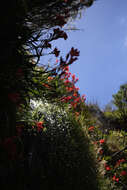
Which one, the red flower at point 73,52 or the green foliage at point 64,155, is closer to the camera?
the red flower at point 73,52

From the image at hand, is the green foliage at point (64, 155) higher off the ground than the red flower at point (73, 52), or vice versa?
the red flower at point (73, 52)

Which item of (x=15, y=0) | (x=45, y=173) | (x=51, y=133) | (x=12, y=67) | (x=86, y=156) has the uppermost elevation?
(x=15, y=0)

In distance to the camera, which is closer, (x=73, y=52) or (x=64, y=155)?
(x=73, y=52)

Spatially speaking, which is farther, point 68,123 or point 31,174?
point 68,123

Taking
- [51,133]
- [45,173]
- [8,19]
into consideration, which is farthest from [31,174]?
[8,19]

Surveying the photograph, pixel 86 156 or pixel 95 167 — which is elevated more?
pixel 86 156

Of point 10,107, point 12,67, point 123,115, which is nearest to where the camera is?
point 10,107

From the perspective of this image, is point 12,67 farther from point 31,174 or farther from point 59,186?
point 59,186

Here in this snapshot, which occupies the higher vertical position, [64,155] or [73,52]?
[73,52]

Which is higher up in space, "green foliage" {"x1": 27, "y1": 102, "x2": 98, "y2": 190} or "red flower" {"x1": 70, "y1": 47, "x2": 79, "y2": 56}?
"red flower" {"x1": 70, "y1": 47, "x2": 79, "y2": 56}

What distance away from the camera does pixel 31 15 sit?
233cm

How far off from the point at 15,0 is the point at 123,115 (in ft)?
28.7

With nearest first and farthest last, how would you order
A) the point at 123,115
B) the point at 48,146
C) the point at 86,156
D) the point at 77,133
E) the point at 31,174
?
the point at 31,174 < the point at 48,146 < the point at 86,156 < the point at 77,133 < the point at 123,115

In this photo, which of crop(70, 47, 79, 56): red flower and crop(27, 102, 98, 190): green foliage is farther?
crop(27, 102, 98, 190): green foliage
